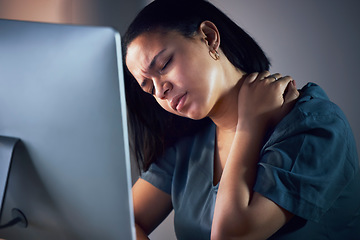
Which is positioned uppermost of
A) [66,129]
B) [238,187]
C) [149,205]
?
[66,129]

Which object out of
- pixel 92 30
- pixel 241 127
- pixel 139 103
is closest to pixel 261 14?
pixel 139 103

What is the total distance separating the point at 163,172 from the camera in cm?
118

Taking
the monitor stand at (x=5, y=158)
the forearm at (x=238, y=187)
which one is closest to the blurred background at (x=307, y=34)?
the forearm at (x=238, y=187)

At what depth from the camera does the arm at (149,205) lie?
46.1 inches

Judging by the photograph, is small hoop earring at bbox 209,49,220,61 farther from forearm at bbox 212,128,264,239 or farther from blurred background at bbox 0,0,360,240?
blurred background at bbox 0,0,360,240

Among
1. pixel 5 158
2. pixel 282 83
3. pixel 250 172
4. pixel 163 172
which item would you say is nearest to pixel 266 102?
pixel 282 83

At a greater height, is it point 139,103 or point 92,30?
point 92,30

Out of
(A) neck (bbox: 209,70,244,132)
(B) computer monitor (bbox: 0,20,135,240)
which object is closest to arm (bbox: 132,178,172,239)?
(A) neck (bbox: 209,70,244,132)

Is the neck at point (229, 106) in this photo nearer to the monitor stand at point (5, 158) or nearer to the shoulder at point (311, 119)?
the shoulder at point (311, 119)

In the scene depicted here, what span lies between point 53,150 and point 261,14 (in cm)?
111

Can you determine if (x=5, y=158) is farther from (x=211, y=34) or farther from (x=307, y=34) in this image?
(x=307, y=34)

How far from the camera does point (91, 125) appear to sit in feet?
1.62

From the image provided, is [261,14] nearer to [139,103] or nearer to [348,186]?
[139,103]

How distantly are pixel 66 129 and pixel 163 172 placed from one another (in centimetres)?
69
